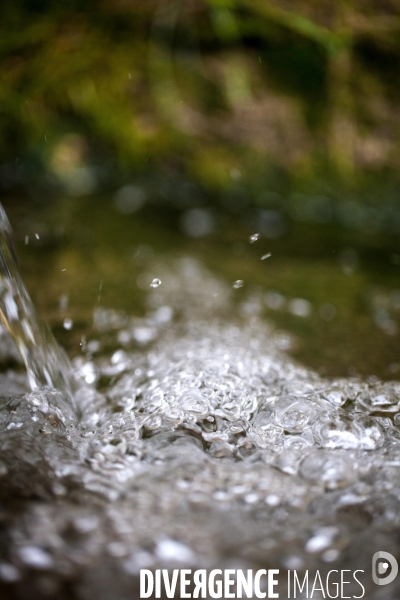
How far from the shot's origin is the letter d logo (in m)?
0.52

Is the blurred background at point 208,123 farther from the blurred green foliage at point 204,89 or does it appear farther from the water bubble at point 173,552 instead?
the water bubble at point 173,552

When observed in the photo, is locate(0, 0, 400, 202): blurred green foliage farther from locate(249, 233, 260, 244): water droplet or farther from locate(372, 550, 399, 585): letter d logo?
locate(372, 550, 399, 585): letter d logo

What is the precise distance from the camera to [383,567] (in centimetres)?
53

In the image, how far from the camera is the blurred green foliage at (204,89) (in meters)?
1.91

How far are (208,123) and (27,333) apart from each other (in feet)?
4.93

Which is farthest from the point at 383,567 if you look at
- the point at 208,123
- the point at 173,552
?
the point at 208,123

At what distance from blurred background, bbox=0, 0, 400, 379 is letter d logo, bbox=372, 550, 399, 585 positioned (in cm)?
117

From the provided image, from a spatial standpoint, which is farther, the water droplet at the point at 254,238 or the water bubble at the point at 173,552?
the water droplet at the point at 254,238

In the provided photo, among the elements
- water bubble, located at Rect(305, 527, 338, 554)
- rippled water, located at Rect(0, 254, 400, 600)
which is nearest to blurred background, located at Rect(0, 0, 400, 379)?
rippled water, located at Rect(0, 254, 400, 600)

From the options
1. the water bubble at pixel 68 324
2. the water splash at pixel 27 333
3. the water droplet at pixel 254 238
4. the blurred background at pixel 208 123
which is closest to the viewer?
the water splash at pixel 27 333

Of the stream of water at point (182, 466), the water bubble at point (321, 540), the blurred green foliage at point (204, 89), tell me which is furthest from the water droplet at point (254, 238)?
the water bubble at point (321, 540)

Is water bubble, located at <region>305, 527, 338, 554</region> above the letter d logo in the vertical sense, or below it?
below

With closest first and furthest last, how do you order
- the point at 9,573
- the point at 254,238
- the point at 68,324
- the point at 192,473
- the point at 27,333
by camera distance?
1. the point at 9,573
2. the point at 192,473
3. the point at 27,333
4. the point at 68,324
5. the point at 254,238

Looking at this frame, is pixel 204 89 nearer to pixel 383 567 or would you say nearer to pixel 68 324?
pixel 68 324
